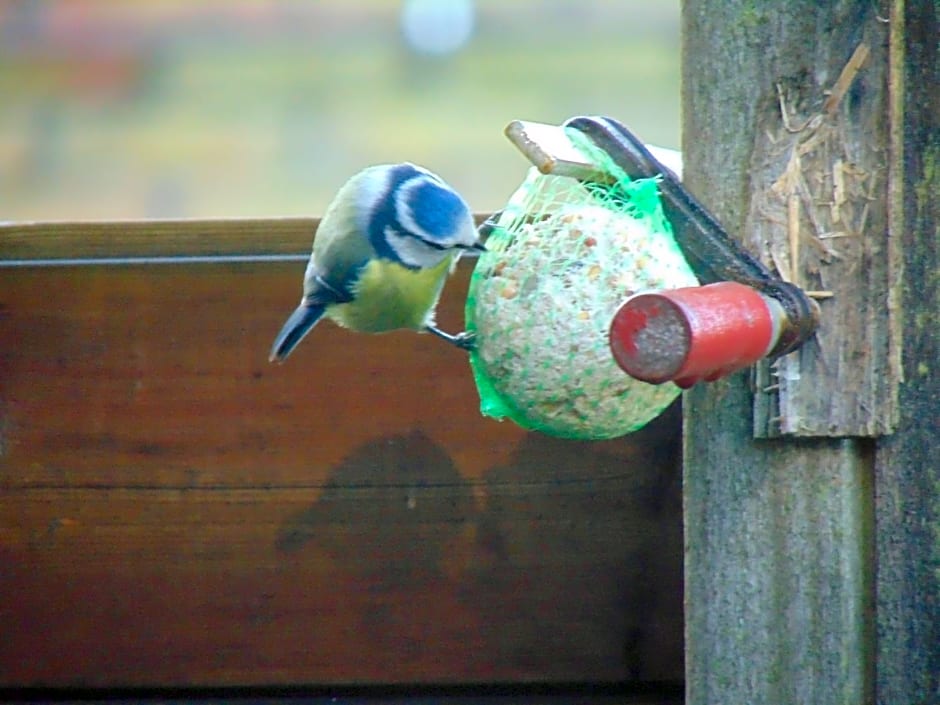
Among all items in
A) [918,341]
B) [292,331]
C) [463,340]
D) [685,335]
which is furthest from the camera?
[292,331]

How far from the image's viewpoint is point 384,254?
1.62 meters

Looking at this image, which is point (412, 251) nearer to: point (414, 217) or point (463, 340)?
point (414, 217)

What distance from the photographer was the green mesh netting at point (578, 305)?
969 mm

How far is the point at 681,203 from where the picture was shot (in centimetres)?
96

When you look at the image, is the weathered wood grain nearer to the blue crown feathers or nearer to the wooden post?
the wooden post

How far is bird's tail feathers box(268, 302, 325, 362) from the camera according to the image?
1.20 meters

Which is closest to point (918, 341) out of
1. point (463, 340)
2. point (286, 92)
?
point (463, 340)

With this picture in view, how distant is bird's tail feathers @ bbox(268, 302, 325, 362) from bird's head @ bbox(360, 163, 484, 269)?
183mm

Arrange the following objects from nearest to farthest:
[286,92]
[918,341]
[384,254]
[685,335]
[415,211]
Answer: [685,335] → [918,341] → [415,211] → [384,254] → [286,92]

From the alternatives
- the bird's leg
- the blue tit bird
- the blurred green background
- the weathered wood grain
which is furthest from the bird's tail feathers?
the blurred green background

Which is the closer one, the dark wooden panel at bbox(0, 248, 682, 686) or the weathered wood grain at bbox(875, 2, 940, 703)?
the weathered wood grain at bbox(875, 2, 940, 703)

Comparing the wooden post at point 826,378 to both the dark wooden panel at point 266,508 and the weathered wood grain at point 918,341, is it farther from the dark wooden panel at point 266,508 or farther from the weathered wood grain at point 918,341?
the dark wooden panel at point 266,508

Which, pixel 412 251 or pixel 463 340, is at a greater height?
pixel 412 251

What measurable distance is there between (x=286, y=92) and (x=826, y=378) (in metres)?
1.99
